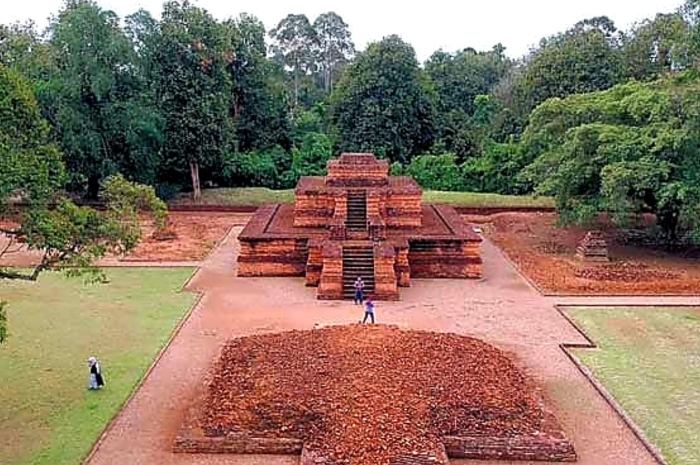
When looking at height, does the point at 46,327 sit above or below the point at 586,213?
below

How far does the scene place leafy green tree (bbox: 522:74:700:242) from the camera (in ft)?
73.4

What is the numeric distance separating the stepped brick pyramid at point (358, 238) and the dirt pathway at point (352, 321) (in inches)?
22.1

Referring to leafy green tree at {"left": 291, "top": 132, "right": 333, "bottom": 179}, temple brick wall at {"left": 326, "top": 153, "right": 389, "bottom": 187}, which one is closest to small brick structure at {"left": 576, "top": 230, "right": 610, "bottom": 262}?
temple brick wall at {"left": 326, "top": 153, "right": 389, "bottom": 187}

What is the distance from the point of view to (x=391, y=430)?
11219mm

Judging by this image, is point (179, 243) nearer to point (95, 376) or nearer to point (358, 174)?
point (358, 174)

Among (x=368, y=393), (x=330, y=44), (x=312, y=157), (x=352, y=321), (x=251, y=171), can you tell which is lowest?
(x=352, y=321)

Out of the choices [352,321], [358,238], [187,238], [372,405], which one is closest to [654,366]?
[372,405]

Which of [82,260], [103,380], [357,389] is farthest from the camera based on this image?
[103,380]

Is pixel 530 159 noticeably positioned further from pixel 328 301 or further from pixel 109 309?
pixel 109 309

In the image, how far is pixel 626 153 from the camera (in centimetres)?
2336

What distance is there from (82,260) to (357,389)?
15.3 ft

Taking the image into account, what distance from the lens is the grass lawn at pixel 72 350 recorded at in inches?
460

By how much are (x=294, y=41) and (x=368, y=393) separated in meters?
55.0

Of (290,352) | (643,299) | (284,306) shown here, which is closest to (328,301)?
(284,306)
